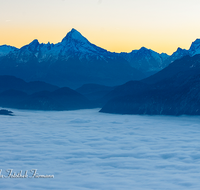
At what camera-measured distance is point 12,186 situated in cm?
4162

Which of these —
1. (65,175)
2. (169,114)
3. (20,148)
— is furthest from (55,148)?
(169,114)

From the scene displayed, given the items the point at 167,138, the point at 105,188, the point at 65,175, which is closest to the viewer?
the point at 105,188

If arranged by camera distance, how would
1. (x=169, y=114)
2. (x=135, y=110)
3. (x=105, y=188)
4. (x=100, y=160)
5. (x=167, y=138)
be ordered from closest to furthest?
(x=105, y=188) → (x=100, y=160) → (x=167, y=138) → (x=169, y=114) → (x=135, y=110)

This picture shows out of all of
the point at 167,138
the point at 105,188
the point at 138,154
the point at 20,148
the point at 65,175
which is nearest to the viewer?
the point at 105,188

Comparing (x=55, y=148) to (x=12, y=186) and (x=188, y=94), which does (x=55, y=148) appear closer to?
(x=12, y=186)

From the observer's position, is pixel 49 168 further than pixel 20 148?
No

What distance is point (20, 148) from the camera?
72875 mm

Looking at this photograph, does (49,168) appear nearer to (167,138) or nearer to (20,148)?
(20,148)

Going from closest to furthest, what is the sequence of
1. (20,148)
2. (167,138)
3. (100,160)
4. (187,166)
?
(187,166), (100,160), (20,148), (167,138)

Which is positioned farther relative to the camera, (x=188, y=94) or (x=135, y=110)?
(x=135, y=110)

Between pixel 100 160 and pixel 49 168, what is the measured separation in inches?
439

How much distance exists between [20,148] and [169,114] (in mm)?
122549

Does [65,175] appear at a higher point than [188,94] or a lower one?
lower

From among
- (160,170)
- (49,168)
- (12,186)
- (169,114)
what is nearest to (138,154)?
(160,170)
